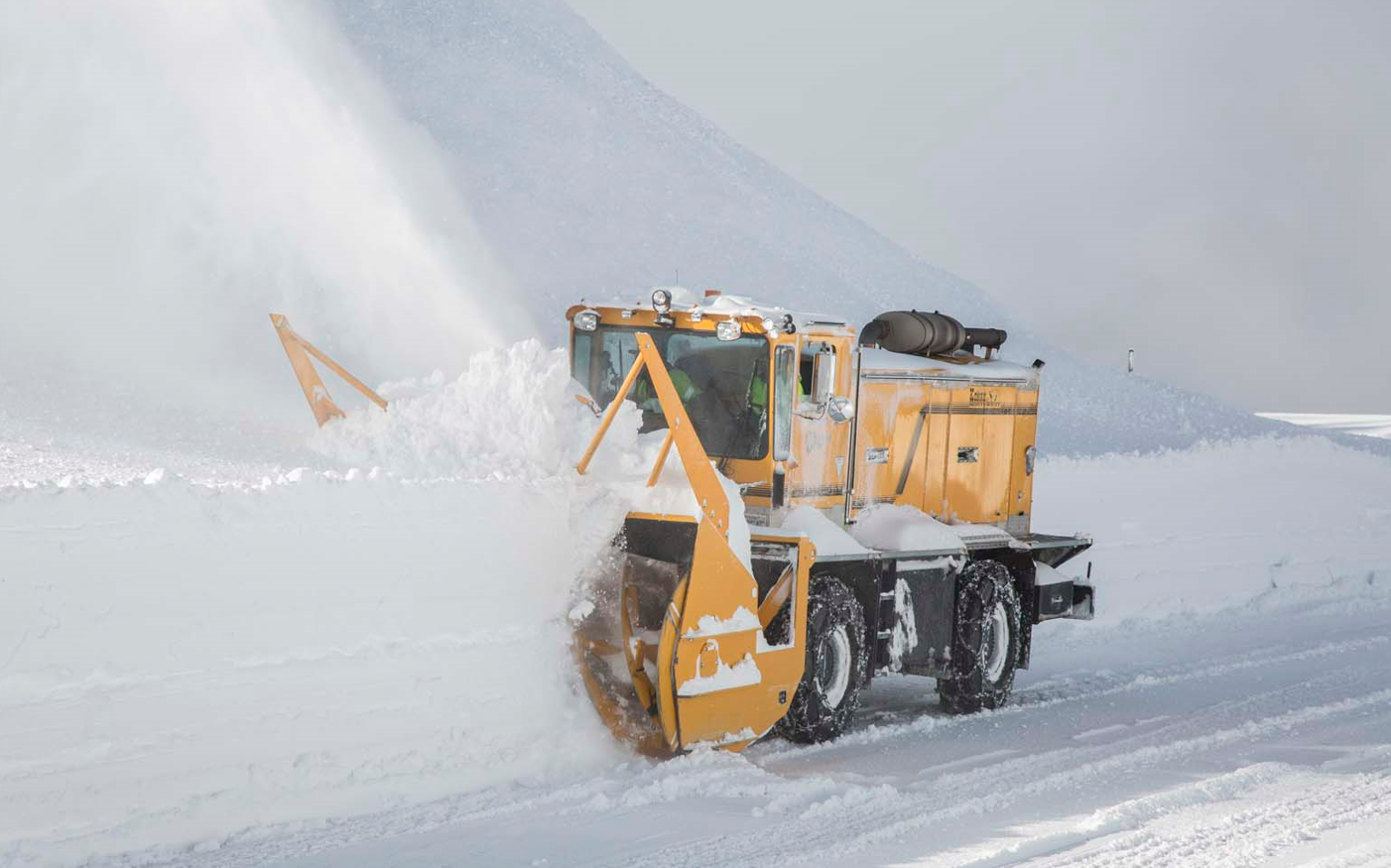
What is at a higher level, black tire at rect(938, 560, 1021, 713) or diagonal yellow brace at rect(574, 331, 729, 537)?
diagonal yellow brace at rect(574, 331, 729, 537)

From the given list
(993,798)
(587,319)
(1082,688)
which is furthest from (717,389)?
(1082,688)

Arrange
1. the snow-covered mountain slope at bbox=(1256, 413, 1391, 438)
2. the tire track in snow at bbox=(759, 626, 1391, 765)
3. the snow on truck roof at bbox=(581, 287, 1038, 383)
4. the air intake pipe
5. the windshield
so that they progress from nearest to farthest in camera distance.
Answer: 1. the windshield
2. the snow on truck roof at bbox=(581, 287, 1038, 383)
3. the tire track in snow at bbox=(759, 626, 1391, 765)
4. the air intake pipe
5. the snow-covered mountain slope at bbox=(1256, 413, 1391, 438)

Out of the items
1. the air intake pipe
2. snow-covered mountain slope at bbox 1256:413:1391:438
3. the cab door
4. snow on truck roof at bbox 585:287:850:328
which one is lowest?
snow-covered mountain slope at bbox 1256:413:1391:438

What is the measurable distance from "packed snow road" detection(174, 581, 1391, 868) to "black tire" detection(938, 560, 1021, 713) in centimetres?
21

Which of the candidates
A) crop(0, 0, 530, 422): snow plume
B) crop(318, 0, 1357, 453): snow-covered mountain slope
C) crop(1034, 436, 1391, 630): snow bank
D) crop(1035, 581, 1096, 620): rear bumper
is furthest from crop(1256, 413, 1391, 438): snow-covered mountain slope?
crop(1035, 581, 1096, 620): rear bumper

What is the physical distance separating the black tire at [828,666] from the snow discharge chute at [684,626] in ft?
1.28

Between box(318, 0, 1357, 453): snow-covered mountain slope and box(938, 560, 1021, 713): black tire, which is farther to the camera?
box(318, 0, 1357, 453): snow-covered mountain slope

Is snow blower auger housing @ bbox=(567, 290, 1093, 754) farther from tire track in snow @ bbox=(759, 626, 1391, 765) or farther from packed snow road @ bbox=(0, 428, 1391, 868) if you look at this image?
packed snow road @ bbox=(0, 428, 1391, 868)

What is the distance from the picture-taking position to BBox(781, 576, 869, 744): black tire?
10055 mm

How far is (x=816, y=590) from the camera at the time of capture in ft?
33.6

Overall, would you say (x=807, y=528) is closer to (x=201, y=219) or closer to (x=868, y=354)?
(x=868, y=354)

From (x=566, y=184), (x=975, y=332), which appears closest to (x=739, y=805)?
(x=975, y=332)

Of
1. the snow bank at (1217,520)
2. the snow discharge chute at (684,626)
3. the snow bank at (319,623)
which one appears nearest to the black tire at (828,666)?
the snow discharge chute at (684,626)

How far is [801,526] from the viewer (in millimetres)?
10203
